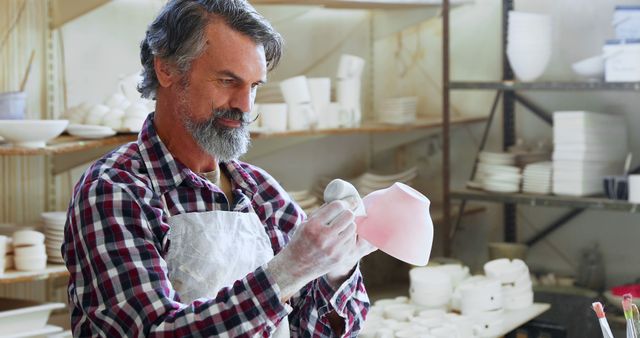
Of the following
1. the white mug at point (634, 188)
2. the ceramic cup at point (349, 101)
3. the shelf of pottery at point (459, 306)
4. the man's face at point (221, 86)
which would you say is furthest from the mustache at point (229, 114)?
the white mug at point (634, 188)

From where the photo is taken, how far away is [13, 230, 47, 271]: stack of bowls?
3.49 metres

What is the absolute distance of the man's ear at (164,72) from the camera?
210 centimetres

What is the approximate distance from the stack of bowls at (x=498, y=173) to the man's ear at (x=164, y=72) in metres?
3.26

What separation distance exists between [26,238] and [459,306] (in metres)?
1.74

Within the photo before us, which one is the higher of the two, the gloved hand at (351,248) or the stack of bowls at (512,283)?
the gloved hand at (351,248)

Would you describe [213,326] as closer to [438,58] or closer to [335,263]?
[335,263]

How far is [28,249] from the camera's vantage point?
3.49 meters

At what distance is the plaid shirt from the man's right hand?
0.03 m

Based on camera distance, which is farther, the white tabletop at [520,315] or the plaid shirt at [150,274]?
the white tabletop at [520,315]

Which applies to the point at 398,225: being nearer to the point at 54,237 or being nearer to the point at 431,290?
the point at 54,237

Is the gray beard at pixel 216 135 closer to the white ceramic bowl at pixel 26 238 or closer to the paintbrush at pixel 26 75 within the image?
the white ceramic bowl at pixel 26 238

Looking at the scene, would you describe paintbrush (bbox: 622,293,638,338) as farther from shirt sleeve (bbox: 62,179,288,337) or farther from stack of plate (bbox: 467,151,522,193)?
stack of plate (bbox: 467,151,522,193)

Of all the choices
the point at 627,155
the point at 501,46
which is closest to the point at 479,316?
the point at 627,155

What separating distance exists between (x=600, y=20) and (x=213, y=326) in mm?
4267
